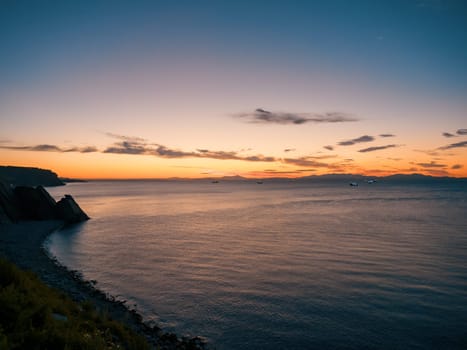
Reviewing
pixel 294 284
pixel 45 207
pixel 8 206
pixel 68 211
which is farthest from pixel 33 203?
pixel 294 284

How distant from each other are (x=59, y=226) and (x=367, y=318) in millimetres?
55699

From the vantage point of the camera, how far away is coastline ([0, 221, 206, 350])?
52.7 ft

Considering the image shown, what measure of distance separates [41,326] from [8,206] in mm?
57353

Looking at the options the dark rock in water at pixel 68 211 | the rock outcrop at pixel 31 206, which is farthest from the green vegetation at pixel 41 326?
the dark rock in water at pixel 68 211

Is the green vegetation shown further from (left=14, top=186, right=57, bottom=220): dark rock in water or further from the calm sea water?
(left=14, top=186, right=57, bottom=220): dark rock in water

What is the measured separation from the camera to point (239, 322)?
59.8 feet

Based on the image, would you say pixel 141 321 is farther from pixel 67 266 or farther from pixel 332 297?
pixel 67 266

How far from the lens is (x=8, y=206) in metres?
55.4

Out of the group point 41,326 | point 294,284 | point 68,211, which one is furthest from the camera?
point 68,211

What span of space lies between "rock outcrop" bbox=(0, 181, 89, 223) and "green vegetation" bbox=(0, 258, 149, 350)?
169ft

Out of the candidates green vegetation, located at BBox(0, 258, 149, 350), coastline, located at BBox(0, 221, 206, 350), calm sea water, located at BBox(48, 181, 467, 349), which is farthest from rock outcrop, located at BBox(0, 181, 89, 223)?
green vegetation, located at BBox(0, 258, 149, 350)

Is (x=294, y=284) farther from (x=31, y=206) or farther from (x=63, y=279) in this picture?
(x=31, y=206)

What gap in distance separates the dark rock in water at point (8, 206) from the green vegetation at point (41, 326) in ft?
162

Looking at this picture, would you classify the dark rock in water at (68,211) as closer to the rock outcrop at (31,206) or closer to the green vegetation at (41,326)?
the rock outcrop at (31,206)
